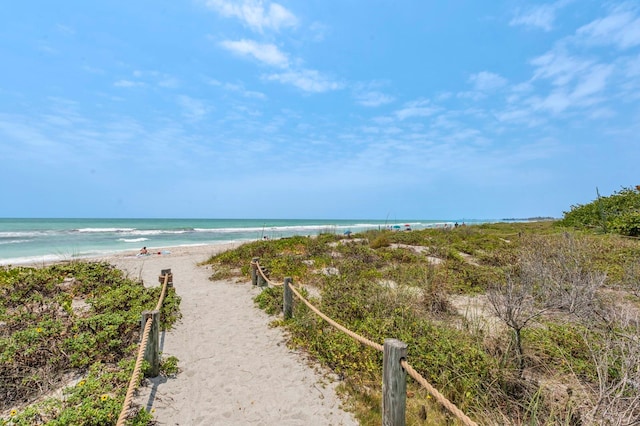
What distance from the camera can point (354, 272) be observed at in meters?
9.88

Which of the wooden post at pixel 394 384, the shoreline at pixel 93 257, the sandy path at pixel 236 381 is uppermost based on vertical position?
the wooden post at pixel 394 384

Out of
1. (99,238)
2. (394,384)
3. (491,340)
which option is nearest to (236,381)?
(394,384)

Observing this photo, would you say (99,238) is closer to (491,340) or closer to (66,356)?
(66,356)

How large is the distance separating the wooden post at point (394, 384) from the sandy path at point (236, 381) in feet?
2.95

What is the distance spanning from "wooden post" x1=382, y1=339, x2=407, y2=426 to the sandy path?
0.90 m

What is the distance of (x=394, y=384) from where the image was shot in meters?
2.92

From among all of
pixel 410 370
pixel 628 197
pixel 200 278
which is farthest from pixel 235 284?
pixel 628 197

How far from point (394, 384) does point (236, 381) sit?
8.99 feet

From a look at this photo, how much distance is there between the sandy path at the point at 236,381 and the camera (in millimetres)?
3797

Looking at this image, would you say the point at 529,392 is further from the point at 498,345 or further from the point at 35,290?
the point at 35,290

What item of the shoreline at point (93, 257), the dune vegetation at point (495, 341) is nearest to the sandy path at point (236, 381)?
the dune vegetation at point (495, 341)

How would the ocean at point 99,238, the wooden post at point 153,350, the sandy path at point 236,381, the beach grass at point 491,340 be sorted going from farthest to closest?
the ocean at point 99,238 → the wooden post at point 153,350 → the sandy path at point 236,381 → the beach grass at point 491,340

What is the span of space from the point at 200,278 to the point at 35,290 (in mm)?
5046

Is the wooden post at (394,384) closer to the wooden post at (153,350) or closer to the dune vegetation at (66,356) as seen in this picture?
the dune vegetation at (66,356)
